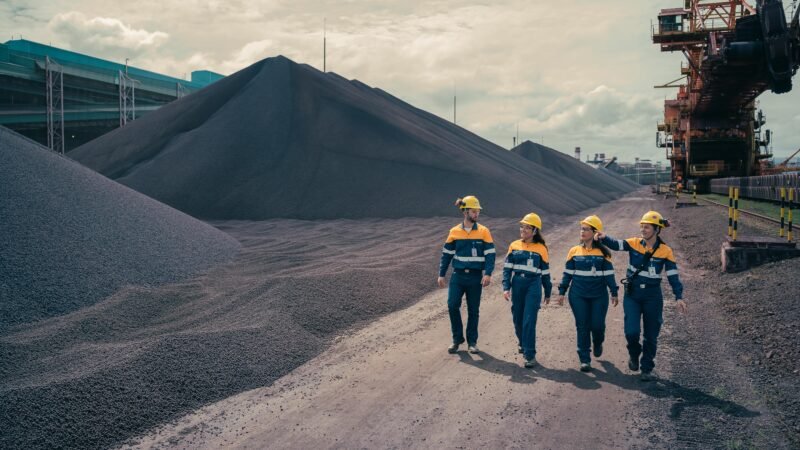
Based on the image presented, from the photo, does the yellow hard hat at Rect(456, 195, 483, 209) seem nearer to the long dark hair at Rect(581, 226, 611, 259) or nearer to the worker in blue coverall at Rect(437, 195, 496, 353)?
the worker in blue coverall at Rect(437, 195, 496, 353)

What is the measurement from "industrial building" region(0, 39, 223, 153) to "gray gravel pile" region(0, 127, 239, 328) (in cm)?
3280

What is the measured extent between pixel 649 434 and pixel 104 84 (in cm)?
5698

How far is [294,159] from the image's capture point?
2752 cm

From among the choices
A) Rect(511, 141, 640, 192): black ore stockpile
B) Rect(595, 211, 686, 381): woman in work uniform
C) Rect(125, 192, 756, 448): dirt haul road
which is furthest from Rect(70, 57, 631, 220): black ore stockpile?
Rect(511, 141, 640, 192): black ore stockpile

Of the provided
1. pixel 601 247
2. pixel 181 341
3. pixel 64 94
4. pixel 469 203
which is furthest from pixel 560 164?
pixel 181 341

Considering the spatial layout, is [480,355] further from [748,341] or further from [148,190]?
[148,190]

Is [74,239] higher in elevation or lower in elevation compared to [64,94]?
lower

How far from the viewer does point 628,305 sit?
21.0 ft

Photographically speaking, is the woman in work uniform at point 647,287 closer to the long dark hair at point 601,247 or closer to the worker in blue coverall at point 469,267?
the long dark hair at point 601,247

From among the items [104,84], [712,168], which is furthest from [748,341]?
[104,84]

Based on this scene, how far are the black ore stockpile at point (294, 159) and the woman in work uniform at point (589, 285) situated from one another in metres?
17.8

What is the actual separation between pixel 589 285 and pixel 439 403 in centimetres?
232

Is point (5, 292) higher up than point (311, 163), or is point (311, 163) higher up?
point (311, 163)

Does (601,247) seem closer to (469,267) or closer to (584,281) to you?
(584,281)
